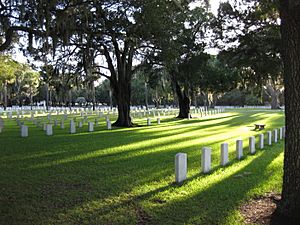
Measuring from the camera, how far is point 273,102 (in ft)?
196

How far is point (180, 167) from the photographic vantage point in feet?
23.0

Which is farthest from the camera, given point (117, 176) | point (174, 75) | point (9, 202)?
point (174, 75)

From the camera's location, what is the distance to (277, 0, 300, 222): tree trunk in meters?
4.96

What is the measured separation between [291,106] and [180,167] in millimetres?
2793

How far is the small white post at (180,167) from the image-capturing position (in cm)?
697

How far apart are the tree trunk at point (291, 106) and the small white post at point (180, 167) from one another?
2.33 meters

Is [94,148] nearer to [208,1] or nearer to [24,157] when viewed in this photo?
[24,157]

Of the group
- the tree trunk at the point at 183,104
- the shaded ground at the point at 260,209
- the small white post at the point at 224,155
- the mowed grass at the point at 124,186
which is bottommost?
the shaded ground at the point at 260,209

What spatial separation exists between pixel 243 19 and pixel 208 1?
35.0 feet

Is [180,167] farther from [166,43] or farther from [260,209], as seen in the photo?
[166,43]

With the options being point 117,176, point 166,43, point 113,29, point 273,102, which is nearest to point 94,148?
point 117,176

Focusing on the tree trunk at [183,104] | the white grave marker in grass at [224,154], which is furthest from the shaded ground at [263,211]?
the tree trunk at [183,104]

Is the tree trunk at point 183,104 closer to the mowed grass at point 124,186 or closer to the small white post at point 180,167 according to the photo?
the mowed grass at point 124,186

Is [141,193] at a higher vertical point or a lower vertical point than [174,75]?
lower
